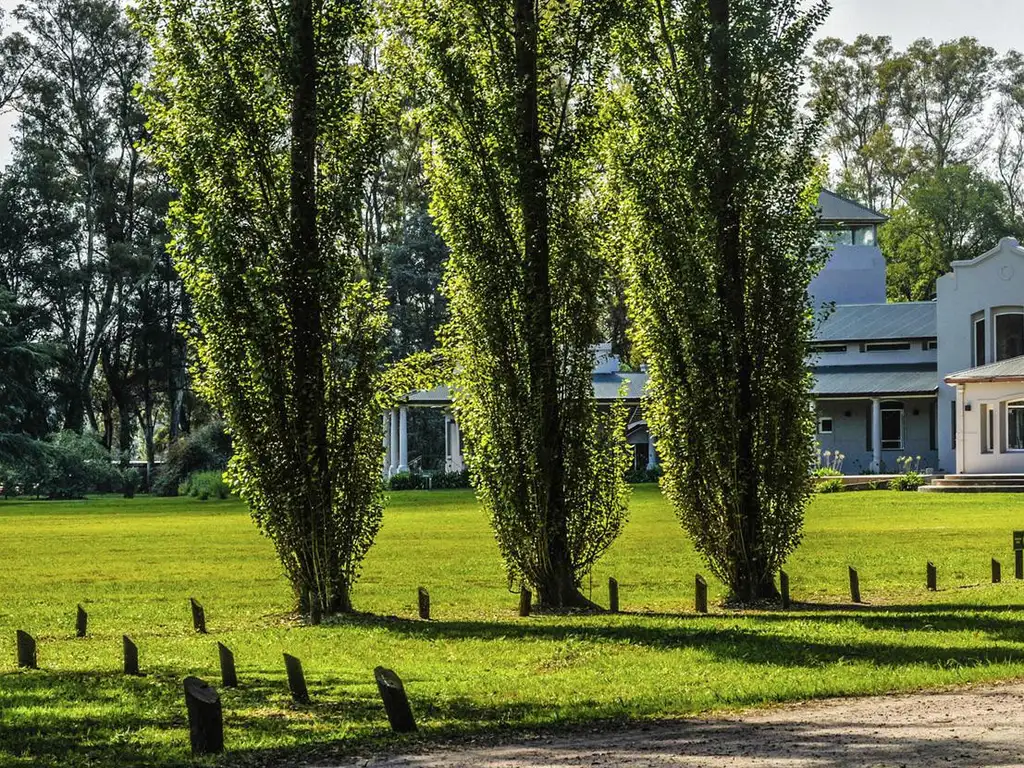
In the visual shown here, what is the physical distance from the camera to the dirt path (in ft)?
31.8

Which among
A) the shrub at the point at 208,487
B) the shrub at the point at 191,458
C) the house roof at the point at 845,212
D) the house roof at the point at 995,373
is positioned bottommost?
the shrub at the point at 208,487

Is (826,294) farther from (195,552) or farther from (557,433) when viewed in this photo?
(557,433)

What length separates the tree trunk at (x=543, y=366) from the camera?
824 inches

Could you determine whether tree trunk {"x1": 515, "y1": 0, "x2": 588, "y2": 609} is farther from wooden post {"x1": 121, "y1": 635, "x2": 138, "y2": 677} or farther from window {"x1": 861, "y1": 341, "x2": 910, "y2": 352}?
window {"x1": 861, "y1": 341, "x2": 910, "y2": 352}

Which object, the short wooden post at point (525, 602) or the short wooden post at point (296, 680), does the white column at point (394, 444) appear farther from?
the short wooden post at point (296, 680)

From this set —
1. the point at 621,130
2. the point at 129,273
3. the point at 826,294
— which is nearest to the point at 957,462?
the point at 826,294

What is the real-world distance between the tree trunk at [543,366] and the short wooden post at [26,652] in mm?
7406

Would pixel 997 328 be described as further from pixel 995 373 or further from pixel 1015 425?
pixel 1015 425

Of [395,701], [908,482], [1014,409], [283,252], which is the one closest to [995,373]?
[1014,409]

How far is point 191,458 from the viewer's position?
67.5 metres

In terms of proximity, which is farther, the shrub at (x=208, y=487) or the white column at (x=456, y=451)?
the white column at (x=456, y=451)

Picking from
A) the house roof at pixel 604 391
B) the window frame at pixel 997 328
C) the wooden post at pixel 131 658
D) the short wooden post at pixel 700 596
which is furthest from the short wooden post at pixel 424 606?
the house roof at pixel 604 391

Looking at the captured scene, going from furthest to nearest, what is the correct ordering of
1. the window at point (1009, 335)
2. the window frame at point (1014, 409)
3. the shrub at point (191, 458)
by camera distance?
the shrub at point (191, 458) < the window at point (1009, 335) < the window frame at point (1014, 409)

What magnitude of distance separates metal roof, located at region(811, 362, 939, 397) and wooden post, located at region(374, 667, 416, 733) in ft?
147
